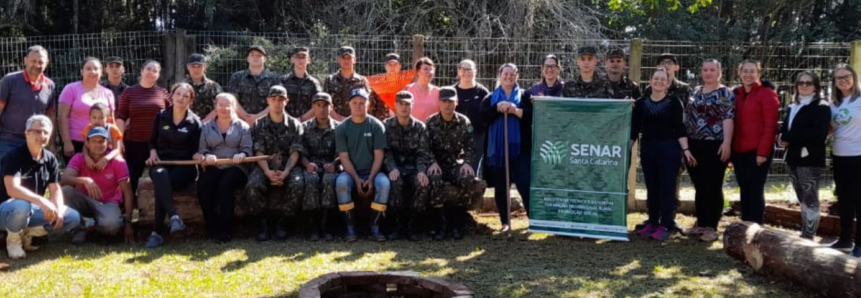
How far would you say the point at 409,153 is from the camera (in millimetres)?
7023

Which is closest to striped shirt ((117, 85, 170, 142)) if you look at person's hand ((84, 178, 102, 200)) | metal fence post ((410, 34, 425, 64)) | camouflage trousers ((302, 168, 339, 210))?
person's hand ((84, 178, 102, 200))

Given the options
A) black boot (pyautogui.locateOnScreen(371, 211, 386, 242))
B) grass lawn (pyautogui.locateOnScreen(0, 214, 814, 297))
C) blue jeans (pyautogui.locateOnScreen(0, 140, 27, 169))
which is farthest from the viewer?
black boot (pyautogui.locateOnScreen(371, 211, 386, 242))

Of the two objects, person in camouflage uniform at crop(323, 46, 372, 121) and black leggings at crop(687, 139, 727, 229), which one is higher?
person in camouflage uniform at crop(323, 46, 372, 121)

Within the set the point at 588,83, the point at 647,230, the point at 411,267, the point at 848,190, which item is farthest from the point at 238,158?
the point at 848,190

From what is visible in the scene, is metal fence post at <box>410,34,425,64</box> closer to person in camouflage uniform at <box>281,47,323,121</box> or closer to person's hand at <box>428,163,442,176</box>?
person in camouflage uniform at <box>281,47,323,121</box>

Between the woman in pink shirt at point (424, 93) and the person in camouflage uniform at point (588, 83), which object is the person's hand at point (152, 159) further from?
the person in camouflage uniform at point (588, 83)

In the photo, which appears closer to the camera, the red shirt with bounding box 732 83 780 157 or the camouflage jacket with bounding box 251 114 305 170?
the red shirt with bounding box 732 83 780 157

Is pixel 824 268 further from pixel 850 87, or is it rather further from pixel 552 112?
pixel 552 112

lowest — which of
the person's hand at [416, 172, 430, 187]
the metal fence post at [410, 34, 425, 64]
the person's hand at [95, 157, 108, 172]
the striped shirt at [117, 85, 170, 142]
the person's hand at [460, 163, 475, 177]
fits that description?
the person's hand at [416, 172, 430, 187]

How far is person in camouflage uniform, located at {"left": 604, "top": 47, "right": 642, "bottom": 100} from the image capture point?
7082 mm

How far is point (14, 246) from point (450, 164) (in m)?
3.73

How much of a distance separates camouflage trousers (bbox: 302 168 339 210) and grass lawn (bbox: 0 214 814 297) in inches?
14.0

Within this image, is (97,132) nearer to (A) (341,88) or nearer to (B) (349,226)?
(B) (349,226)

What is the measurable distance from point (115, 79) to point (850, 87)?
6636 millimetres
